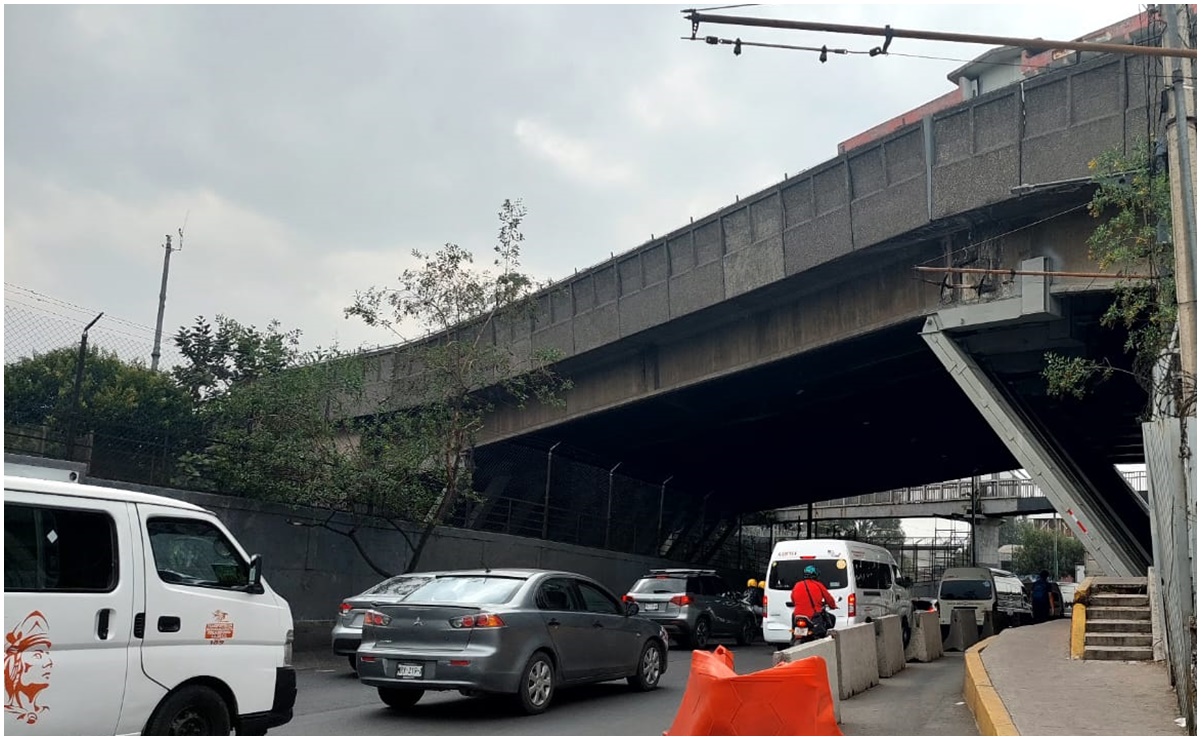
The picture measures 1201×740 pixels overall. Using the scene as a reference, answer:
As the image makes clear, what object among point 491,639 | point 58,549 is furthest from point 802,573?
point 58,549

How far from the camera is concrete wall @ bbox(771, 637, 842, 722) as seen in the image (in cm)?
975

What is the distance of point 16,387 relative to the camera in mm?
31969

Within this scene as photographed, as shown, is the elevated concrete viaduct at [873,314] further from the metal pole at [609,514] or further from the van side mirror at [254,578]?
the van side mirror at [254,578]

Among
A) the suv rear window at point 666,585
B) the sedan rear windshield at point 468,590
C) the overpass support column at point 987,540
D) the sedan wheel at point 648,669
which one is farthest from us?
the overpass support column at point 987,540

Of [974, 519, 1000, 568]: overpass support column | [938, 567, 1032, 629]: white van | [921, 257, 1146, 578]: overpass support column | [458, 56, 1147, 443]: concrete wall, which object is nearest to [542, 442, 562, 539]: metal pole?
[458, 56, 1147, 443]: concrete wall

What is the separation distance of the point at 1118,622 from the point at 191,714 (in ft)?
41.2

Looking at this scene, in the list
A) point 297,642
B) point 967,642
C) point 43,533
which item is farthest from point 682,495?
point 43,533

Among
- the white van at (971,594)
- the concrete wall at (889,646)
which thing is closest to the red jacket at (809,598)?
the concrete wall at (889,646)

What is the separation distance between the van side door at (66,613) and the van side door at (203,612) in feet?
0.68

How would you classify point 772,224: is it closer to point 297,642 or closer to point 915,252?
point 915,252

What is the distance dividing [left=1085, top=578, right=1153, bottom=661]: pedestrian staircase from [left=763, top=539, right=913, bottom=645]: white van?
13.4 feet

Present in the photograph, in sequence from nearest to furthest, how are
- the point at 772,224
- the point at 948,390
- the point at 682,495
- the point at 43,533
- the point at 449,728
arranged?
the point at 43,533 < the point at 449,728 < the point at 772,224 < the point at 948,390 < the point at 682,495

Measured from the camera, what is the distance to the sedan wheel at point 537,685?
10.6m

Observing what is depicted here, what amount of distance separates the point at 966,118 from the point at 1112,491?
2748cm
